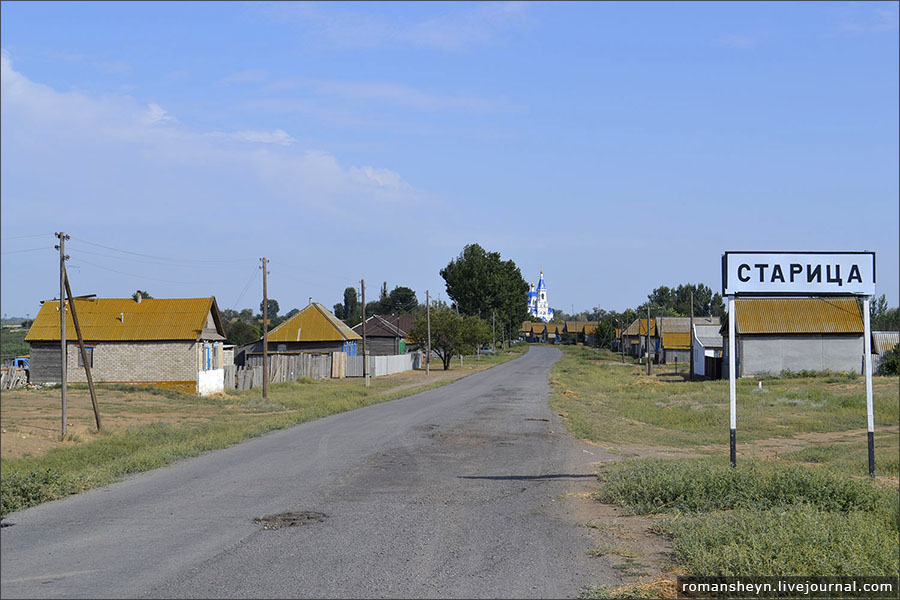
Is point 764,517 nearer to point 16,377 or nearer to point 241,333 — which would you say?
point 16,377

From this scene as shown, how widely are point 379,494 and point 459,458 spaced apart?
14.8 ft

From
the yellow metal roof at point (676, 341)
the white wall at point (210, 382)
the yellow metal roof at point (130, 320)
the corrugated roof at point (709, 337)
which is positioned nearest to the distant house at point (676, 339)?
the yellow metal roof at point (676, 341)

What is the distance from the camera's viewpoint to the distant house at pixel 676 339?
290ft

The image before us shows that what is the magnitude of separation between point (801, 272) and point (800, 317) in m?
45.1

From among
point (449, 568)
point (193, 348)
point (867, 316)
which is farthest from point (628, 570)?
point (193, 348)

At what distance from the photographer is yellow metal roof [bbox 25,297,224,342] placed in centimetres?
4019

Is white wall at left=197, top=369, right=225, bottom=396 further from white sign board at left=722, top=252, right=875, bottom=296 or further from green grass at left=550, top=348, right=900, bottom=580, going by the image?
white sign board at left=722, top=252, right=875, bottom=296

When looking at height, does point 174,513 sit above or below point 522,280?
below

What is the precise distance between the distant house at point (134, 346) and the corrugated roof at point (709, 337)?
38978mm

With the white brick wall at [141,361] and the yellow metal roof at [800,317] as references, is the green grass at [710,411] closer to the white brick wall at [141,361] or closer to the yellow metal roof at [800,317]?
the yellow metal roof at [800,317]

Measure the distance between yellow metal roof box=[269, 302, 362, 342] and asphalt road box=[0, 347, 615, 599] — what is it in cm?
4305

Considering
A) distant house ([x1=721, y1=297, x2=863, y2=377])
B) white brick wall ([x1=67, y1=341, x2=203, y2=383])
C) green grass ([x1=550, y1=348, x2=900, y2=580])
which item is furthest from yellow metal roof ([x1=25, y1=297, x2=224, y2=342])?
distant house ([x1=721, y1=297, x2=863, y2=377])

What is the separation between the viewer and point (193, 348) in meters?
39.9

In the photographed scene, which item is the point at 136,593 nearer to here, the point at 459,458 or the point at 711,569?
the point at 711,569
